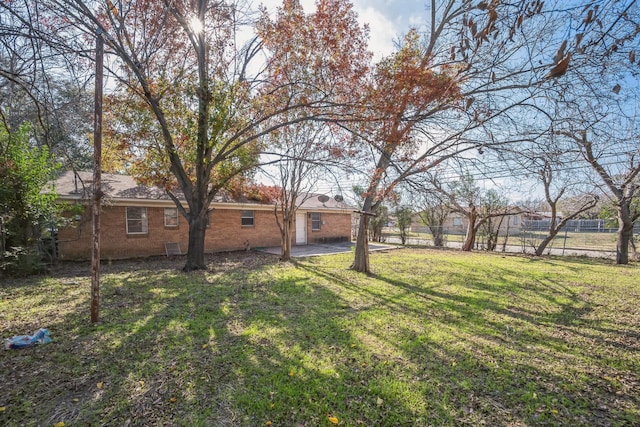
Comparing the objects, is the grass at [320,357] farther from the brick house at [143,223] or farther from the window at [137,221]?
the window at [137,221]

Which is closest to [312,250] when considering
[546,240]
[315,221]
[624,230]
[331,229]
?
[315,221]

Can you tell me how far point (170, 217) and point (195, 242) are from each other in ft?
14.1

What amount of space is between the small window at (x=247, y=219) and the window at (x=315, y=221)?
431 cm

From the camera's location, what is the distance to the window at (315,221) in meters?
17.8

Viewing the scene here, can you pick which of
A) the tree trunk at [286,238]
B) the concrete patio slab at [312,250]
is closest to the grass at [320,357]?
the tree trunk at [286,238]

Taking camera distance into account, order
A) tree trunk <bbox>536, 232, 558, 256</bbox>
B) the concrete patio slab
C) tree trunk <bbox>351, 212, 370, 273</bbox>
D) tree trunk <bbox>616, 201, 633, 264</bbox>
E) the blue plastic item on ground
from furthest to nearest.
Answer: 1. tree trunk <bbox>536, 232, 558, 256</bbox>
2. the concrete patio slab
3. tree trunk <bbox>616, 201, 633, 264</bbox>
4. tree trunk <bbox>351, 212, 370, 273</bbox>
5. the blue plastic item on ground

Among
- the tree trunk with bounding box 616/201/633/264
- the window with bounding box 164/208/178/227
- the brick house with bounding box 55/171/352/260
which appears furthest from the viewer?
the window with bounding box 164/208/178/227

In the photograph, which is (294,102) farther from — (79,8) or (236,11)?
(79,8)

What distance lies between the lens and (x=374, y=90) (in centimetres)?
663

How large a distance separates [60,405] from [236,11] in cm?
913

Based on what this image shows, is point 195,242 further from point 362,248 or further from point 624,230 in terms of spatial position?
point 624,230

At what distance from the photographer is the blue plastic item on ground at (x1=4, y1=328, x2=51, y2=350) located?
3.66 meters

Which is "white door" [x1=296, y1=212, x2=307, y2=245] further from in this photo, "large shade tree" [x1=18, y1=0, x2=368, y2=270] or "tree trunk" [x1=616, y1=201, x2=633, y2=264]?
"tree trunk" [x1=616, y1=201, x2=633, y2=264]

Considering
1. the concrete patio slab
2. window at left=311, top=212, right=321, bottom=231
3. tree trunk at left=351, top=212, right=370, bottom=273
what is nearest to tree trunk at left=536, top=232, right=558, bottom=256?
the concrete patio slab
